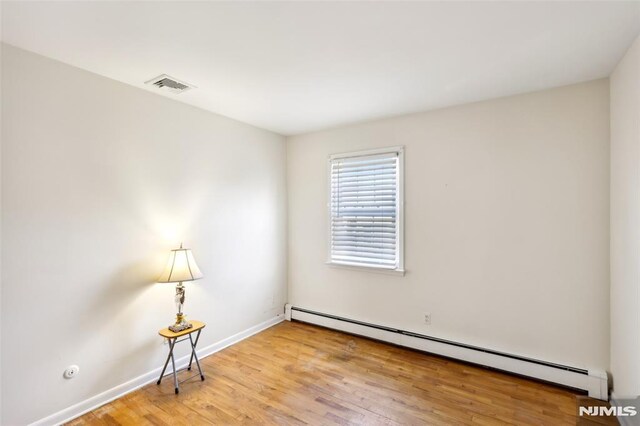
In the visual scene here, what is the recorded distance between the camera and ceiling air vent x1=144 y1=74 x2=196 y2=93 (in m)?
2.50

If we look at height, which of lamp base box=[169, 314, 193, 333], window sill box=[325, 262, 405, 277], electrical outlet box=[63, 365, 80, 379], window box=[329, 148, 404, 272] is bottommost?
electrical outlet box=[63, 365, 80, 379]

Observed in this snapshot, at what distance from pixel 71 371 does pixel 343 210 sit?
2958 millimetres

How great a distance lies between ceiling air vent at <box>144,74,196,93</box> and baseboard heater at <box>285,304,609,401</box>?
3007mm

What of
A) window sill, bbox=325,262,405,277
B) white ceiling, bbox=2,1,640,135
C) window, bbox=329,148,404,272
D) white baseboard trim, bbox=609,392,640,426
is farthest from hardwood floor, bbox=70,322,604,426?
white ceiling, bbox=2,1,640,135

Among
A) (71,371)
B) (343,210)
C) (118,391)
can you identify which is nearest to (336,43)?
(343,210)

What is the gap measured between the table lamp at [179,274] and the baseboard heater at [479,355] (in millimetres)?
1785

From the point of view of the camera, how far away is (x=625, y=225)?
213cm

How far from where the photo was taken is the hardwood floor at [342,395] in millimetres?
2238

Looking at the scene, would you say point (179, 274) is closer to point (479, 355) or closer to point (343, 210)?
point (343, 210)

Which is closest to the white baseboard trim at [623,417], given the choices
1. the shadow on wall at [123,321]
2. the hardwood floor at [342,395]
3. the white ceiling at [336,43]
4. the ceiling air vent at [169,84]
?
the hardwood floor at [342,395]

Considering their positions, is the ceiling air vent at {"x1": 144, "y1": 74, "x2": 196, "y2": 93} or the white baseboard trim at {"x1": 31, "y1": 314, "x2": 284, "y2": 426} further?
the ceiling air vent at {"x1": 144, "y1": 74, "x2": 196, "y2": 93}

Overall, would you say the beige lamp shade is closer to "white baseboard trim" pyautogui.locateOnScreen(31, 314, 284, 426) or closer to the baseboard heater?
"white baseboard trim" pyautogui.locateOnScreen(31, 314, 284, 426)

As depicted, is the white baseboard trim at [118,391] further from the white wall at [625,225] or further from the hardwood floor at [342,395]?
the white wall at [625,225]

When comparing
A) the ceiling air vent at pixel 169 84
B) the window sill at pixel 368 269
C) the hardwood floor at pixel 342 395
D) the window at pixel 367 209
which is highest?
the ceiling air vent at pixel 169 84
